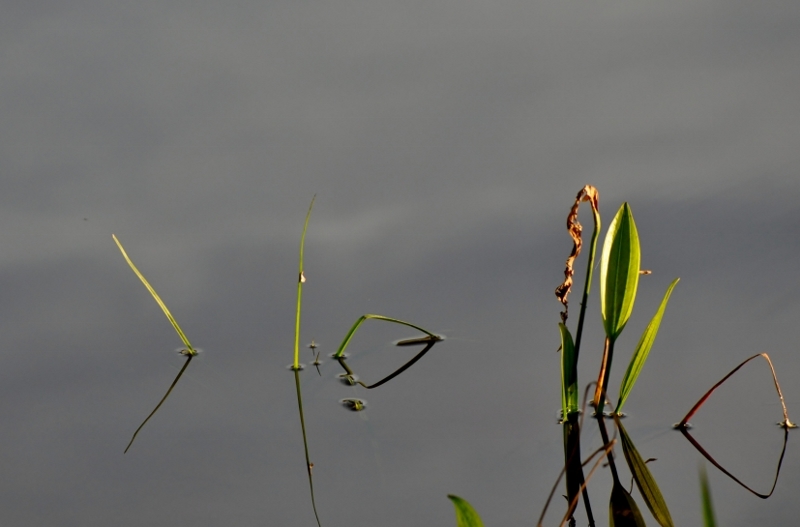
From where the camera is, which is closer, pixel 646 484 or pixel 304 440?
pixel 646 484

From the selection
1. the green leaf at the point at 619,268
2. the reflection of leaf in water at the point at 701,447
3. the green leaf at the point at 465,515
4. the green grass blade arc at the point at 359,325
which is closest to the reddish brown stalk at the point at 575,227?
the green leaf at the point at 619,268

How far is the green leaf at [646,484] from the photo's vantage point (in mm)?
742

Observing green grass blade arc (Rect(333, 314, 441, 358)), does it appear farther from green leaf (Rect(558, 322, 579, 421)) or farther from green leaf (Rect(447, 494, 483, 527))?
green leaf (Rect(447, 494, 483, 527))

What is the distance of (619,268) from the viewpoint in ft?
3.49

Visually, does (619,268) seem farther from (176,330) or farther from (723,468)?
(176,330)

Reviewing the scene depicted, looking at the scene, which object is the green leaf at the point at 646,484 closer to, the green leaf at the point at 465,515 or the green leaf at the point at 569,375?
the green leaf at the point at 569,375

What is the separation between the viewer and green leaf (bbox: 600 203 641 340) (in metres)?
1.05

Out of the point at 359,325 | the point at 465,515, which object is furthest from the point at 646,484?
the point at 359,325

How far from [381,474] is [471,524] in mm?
265

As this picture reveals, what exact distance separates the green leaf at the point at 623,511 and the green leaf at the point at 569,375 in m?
0.29

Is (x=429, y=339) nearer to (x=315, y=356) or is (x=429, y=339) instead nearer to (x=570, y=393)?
(x=315, y=356)

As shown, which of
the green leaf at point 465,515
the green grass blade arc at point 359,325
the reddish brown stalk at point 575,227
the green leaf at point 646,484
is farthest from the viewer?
the green grass blade arc at point 359,325

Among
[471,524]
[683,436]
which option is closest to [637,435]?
[683,436]

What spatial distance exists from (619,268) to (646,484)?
0.35 metres
